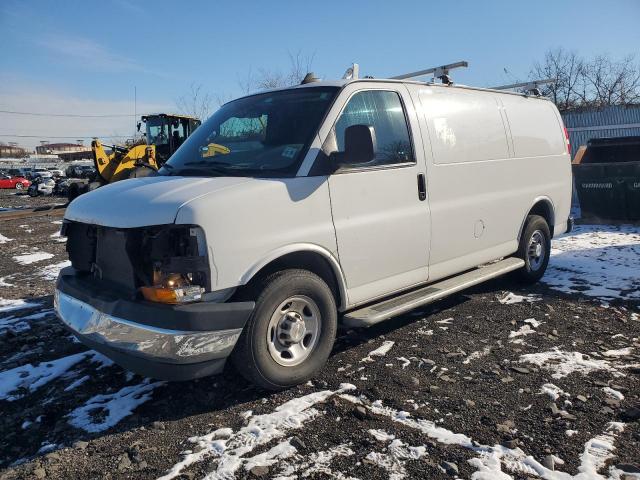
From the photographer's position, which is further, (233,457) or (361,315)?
(361,315)

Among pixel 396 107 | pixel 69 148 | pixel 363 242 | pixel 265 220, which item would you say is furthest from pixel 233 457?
pixel 69 148

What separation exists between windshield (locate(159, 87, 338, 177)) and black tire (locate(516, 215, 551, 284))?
3.15m

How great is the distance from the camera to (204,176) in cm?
375

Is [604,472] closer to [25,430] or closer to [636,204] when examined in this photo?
[25,430]

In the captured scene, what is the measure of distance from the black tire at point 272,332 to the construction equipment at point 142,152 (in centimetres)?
1358

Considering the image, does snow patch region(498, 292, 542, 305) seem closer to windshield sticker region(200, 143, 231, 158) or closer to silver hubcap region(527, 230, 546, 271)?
silver hubcap region(527, 230, 546, 271)

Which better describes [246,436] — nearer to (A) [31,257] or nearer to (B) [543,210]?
(B) [543,210]

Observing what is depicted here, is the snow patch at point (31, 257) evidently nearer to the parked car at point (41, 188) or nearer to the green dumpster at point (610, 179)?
the green dumpster at point (610, 179)

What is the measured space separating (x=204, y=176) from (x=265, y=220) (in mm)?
776

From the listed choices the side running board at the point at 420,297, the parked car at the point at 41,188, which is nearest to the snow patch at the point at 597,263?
the side running board at the point at 420,297

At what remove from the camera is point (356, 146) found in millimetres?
3613

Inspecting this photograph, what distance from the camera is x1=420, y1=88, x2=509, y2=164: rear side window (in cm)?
454

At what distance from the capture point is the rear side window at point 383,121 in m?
3.92

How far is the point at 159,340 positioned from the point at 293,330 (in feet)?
3.05
